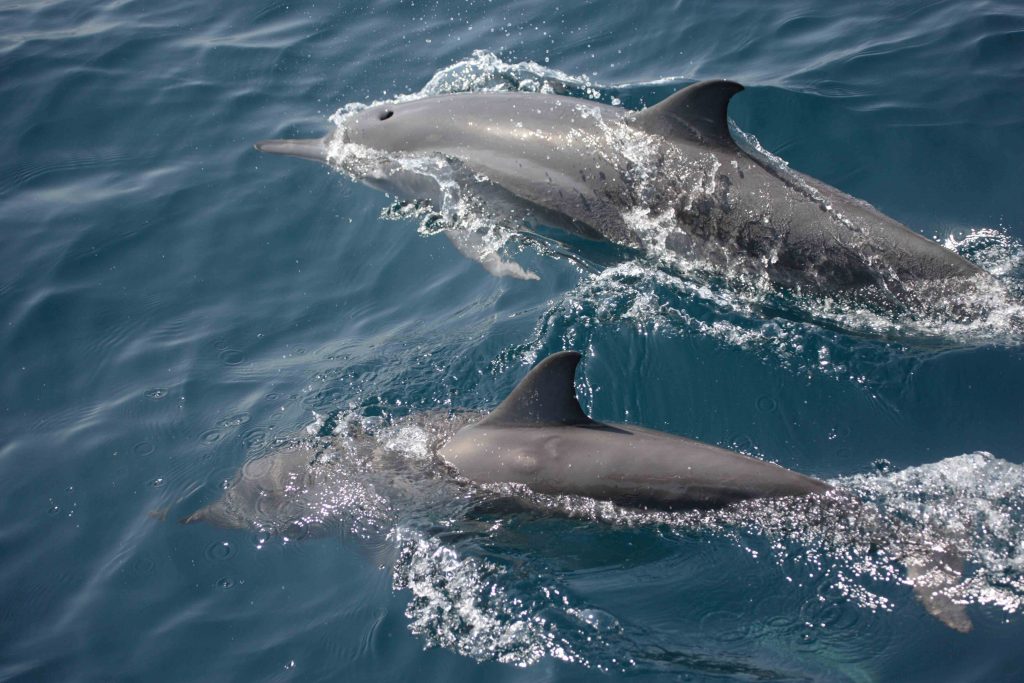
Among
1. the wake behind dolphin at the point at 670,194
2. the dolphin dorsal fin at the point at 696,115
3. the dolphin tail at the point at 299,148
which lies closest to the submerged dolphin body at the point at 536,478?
A: the wake behind dolphin at the point at 670,194

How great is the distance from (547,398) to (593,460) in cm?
49

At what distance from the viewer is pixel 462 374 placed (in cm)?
754

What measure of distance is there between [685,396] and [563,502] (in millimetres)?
1795

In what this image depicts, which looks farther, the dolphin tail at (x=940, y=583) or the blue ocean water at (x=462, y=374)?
the blue ocean water at (x=462, y=374)

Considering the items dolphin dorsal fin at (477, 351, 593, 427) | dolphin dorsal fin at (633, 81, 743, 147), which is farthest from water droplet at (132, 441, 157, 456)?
dolphin dorsal fin at (633, 81, 743, 147)

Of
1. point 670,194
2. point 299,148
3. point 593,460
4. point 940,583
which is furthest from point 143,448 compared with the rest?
point 940,583

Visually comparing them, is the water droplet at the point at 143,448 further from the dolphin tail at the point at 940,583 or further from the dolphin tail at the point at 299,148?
the dolphin tail at the point at 940,583

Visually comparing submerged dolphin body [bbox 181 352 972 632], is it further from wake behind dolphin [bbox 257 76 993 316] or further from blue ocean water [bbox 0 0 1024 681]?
wake behind dolphin [bbox 257 76 993 316]

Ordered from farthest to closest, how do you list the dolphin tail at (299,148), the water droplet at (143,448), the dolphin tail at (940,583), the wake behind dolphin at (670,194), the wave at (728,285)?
the dolphin tail at (299,148)
the water droplet at (143,448)
the wake behind dolphin at (670,194)
the wave at (728,285)
the dolphin tail at (940,583)

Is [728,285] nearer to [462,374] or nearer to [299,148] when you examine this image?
[462,374]

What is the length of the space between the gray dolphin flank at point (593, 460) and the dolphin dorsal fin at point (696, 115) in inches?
116

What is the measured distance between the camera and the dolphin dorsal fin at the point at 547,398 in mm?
5788

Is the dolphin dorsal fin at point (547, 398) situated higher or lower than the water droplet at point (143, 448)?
higher

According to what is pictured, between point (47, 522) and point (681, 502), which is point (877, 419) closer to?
point (681, 502)
